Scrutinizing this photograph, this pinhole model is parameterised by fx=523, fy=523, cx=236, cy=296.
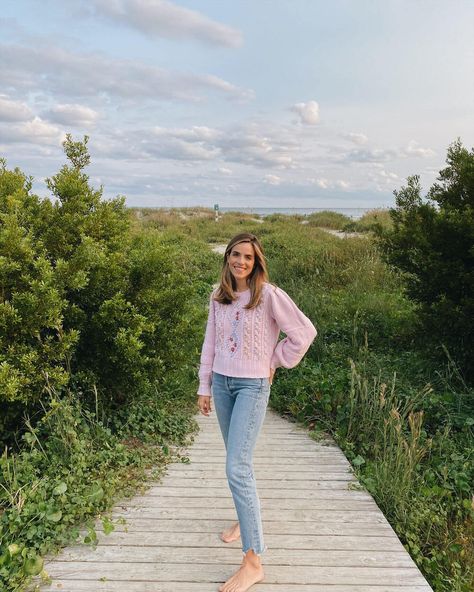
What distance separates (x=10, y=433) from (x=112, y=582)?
2.01 m

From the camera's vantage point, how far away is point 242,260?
10.0 feet

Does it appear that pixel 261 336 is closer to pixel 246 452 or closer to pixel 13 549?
pixel 246 452

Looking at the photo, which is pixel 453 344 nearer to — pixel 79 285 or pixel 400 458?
pixel 400 458

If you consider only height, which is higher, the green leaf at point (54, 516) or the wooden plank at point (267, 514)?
the green leaf at point (54, 516)

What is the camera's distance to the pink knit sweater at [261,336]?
3.02m

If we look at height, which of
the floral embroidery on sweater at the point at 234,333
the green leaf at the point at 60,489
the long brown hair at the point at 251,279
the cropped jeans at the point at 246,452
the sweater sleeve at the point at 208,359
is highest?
the long brown hair at the point at 251,279

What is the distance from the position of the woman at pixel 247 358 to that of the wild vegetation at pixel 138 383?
1.08 meters

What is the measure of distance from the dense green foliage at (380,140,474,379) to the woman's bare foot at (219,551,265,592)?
3.84 metres

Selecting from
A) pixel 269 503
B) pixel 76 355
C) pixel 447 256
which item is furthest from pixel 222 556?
pixel 447 256

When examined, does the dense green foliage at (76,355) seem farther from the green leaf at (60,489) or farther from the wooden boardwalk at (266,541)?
the wooden boardwalk at (266,541)

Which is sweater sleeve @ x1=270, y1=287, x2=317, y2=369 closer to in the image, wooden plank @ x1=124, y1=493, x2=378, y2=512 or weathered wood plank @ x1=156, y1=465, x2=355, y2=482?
wooden plank @ x1=124, y1=493, x2=378, y2=512

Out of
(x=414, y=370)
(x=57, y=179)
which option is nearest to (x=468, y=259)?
(x=414, y=370)

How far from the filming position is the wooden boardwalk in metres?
3.02

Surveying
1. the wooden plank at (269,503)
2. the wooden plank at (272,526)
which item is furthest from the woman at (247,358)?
the wooden plank at (269,503)
